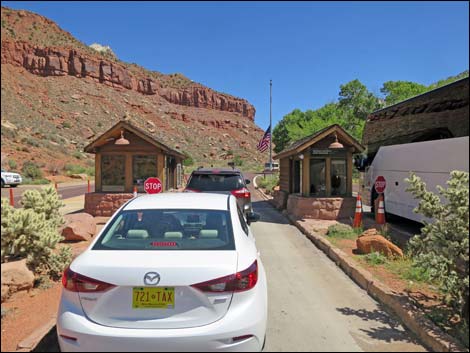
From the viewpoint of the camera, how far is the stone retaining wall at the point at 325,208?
14.0 meters

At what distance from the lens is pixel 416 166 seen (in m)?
10.8

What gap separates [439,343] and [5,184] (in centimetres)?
3338

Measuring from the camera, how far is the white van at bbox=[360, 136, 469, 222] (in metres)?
8.66

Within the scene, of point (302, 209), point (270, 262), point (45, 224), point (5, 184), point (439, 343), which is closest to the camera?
point (439, 343)

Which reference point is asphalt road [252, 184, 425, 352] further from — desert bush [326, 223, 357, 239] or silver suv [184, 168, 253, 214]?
silver suv [184, 168, 253, 214]

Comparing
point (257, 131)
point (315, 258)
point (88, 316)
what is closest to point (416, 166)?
point (315, 258)

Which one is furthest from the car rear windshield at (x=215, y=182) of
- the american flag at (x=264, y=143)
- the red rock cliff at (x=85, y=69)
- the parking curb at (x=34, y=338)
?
the red rock cliff at (x=85, y=69)

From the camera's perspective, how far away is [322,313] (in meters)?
5.38

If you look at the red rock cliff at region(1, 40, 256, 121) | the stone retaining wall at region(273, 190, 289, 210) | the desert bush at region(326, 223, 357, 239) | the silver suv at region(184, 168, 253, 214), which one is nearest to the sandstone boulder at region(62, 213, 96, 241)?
the silver suv at region(184, 168, 253, 214)

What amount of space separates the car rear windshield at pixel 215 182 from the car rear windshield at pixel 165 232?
637 centimetres

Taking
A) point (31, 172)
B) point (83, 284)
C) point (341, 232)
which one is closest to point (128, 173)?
point (341, 232)

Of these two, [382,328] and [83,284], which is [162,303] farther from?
[382,328]

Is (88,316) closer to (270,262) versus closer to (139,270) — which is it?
(139,270)

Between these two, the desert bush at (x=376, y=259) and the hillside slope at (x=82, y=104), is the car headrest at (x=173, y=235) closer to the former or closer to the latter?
the desert bush at (x=376, y=259)
